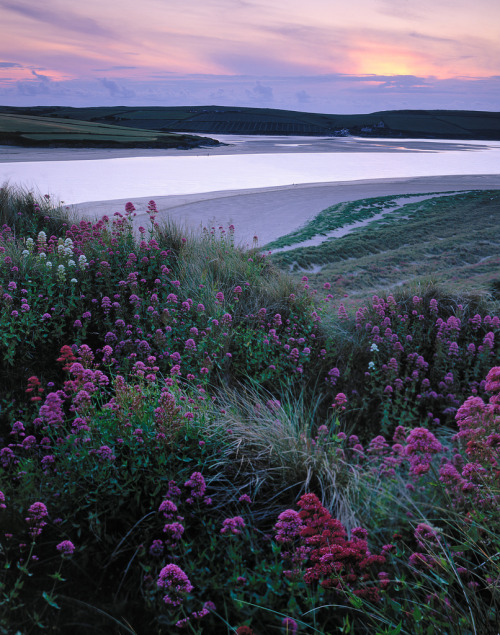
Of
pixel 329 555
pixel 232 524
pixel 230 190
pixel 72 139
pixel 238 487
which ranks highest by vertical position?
pixel 72 139

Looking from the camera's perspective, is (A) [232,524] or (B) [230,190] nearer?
(A) [232,524]

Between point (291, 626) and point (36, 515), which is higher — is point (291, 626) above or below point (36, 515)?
below

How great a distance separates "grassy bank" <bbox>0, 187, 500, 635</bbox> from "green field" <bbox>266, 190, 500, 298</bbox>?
2782 mm

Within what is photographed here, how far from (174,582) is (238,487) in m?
0.96

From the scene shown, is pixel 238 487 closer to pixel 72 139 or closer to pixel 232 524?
pixel 232 524

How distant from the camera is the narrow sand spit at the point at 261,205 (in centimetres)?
1431

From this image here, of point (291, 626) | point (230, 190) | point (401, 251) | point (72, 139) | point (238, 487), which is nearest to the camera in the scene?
point (291, 626)

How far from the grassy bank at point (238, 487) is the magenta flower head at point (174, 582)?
10mm

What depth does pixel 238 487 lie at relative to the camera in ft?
10.3

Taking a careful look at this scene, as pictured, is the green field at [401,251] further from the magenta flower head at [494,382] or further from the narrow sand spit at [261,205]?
the magenta flower head at [494,382]

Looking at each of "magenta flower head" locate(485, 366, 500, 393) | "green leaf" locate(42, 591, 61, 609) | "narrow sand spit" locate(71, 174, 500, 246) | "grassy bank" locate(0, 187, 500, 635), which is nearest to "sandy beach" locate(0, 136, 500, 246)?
"narrow sand spit" locate(71, 174, 500, 246)

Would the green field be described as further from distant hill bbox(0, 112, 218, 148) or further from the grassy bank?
distant hill bbox(0, 112, 218, 148)

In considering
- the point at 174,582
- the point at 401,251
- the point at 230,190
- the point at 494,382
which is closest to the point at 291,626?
the point at 174,582

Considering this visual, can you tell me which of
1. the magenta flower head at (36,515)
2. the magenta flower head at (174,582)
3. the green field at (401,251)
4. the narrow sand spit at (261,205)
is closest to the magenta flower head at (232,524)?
the magenta flower head at (174,582)
